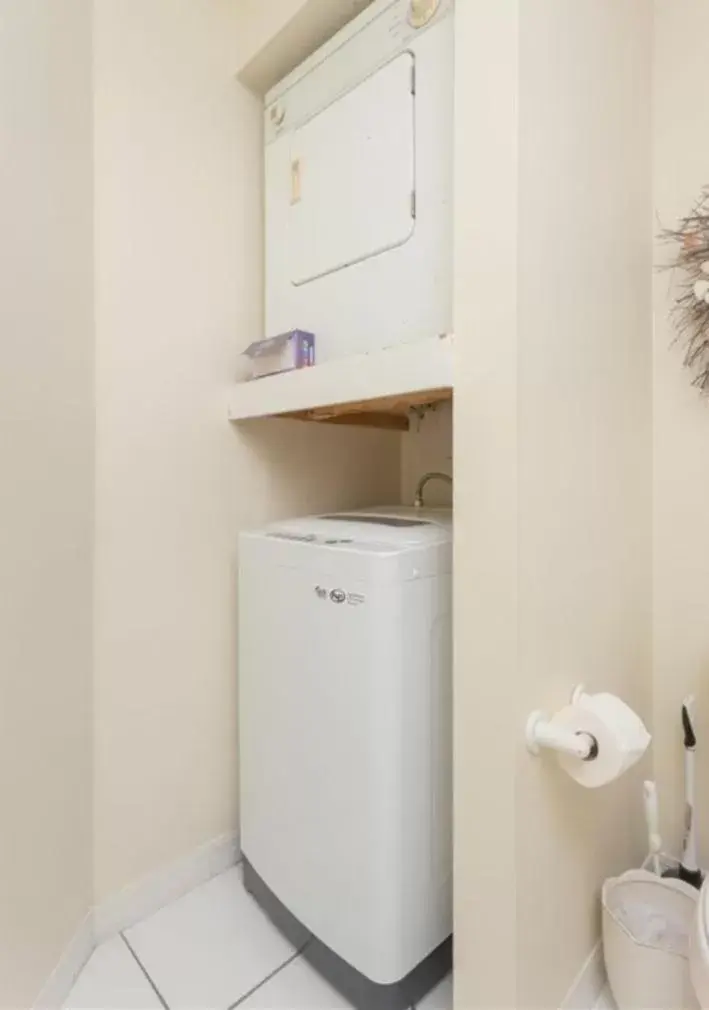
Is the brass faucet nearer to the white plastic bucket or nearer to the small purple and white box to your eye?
the small purple and white box

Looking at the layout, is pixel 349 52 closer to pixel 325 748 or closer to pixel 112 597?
pixel 112 597

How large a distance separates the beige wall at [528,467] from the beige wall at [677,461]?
0.30 m

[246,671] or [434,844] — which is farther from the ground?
[246,671]

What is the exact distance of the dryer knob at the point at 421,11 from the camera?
3.80ft

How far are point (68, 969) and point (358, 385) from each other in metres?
1.45

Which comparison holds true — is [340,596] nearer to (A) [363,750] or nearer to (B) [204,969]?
(A) [363,750]

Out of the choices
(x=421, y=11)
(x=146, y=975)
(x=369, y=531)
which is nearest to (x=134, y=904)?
(x=146, y=975)

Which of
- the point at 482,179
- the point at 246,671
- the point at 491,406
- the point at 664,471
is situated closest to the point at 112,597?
the point at 246,671

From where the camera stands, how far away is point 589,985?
3.82 feet

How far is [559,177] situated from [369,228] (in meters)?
0.46

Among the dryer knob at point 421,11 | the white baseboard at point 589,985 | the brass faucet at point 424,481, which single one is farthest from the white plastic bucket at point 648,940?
the dryer knob at point 421,11

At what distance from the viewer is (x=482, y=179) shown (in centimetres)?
95

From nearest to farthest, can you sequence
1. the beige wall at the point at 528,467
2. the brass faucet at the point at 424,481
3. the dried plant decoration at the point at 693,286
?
1. the beige wall at the point at 528,467
2. the dried plant decoration at the point at 693,286
3. the brass faucet at the point at 424,481

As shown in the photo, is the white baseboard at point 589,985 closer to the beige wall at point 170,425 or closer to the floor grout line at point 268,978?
the floor grout line at point 268,978
